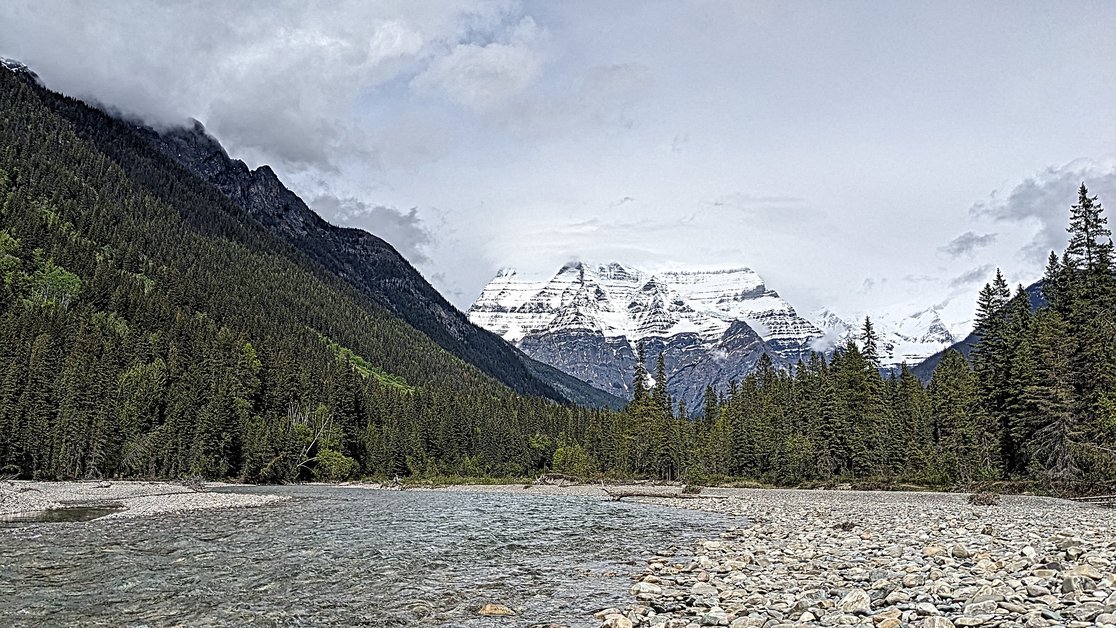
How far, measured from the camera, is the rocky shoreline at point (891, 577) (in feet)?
40.1

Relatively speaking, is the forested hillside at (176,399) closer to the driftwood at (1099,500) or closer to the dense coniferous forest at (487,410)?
the dense coniferous forest at (487,410)

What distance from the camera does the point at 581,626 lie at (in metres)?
16.3

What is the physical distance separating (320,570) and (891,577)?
58.3ft

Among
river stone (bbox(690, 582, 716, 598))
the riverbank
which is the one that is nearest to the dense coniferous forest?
the riverbank

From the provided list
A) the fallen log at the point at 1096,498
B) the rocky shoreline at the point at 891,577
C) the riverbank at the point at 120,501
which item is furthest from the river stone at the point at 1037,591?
the riverbank at the point at 120,501

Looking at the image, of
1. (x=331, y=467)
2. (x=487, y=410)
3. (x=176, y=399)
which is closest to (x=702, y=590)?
(x=331, y=467)

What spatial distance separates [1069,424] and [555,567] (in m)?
45.0

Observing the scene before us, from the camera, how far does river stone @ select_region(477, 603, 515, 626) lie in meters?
17.9

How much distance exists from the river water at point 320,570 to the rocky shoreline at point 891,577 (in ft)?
7.25

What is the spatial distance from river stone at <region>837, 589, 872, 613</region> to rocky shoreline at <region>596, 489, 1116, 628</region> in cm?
2

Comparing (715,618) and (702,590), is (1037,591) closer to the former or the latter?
(715,618)

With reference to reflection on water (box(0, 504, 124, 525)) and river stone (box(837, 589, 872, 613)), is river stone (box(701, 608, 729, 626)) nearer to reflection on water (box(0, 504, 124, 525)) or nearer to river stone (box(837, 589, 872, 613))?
river stone (box(837, 589, 872, 613))

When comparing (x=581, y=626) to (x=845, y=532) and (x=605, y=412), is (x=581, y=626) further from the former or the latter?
(x=605, y=412)

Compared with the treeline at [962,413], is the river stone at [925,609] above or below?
below
